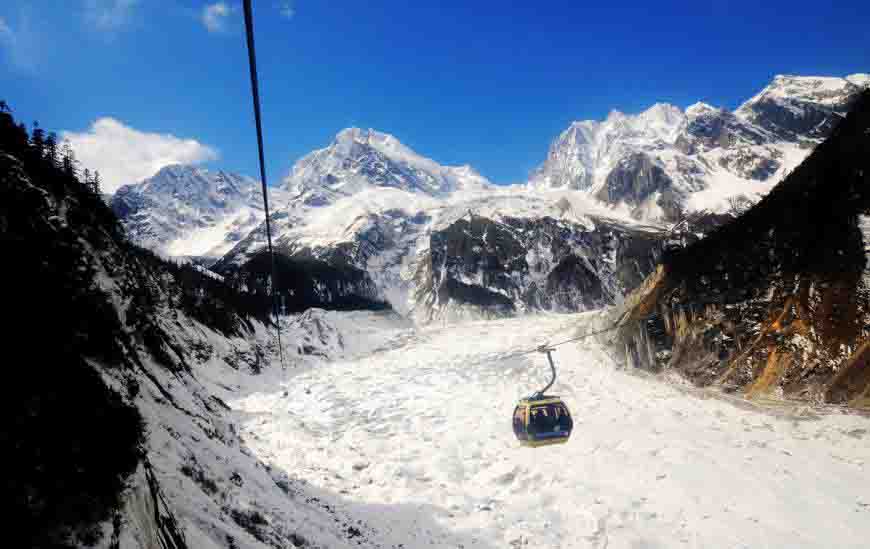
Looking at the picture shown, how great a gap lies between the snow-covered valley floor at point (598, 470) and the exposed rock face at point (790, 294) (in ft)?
6.62

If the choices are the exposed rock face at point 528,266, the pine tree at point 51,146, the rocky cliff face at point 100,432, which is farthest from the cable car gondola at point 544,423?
the exposed rock face at point 528,266

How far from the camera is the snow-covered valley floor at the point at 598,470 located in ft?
54.7

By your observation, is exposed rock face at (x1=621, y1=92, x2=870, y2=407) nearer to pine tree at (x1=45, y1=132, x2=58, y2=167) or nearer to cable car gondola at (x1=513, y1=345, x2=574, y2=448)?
cable car gondola at (x1=513, y1=345, x2=574, y2=448)

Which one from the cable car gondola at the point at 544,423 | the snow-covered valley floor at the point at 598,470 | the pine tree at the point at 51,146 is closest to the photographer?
the snow-covered valley floor at the point at 598,470

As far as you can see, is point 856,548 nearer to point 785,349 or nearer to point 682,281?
point 785,349

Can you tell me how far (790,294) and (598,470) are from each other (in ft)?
46.2

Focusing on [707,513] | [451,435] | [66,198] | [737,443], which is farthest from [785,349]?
[66,198]

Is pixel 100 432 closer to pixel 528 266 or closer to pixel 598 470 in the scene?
pixel 598 470

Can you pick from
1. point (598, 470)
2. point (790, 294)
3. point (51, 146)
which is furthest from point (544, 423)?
point (51, 146)

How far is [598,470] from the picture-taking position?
2236 cm

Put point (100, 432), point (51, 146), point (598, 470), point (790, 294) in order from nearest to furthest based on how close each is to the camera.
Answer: point (100, 432) < point (598, 470) < point (790, 294) < point (51, 146)

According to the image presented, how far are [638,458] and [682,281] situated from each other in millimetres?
14661

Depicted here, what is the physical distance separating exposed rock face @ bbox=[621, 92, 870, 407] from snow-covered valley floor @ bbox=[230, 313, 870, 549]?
6.62 feet

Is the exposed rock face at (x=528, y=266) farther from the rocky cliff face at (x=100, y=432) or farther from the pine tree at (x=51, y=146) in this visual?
the rocky cliff face at (x=100, y=432)
